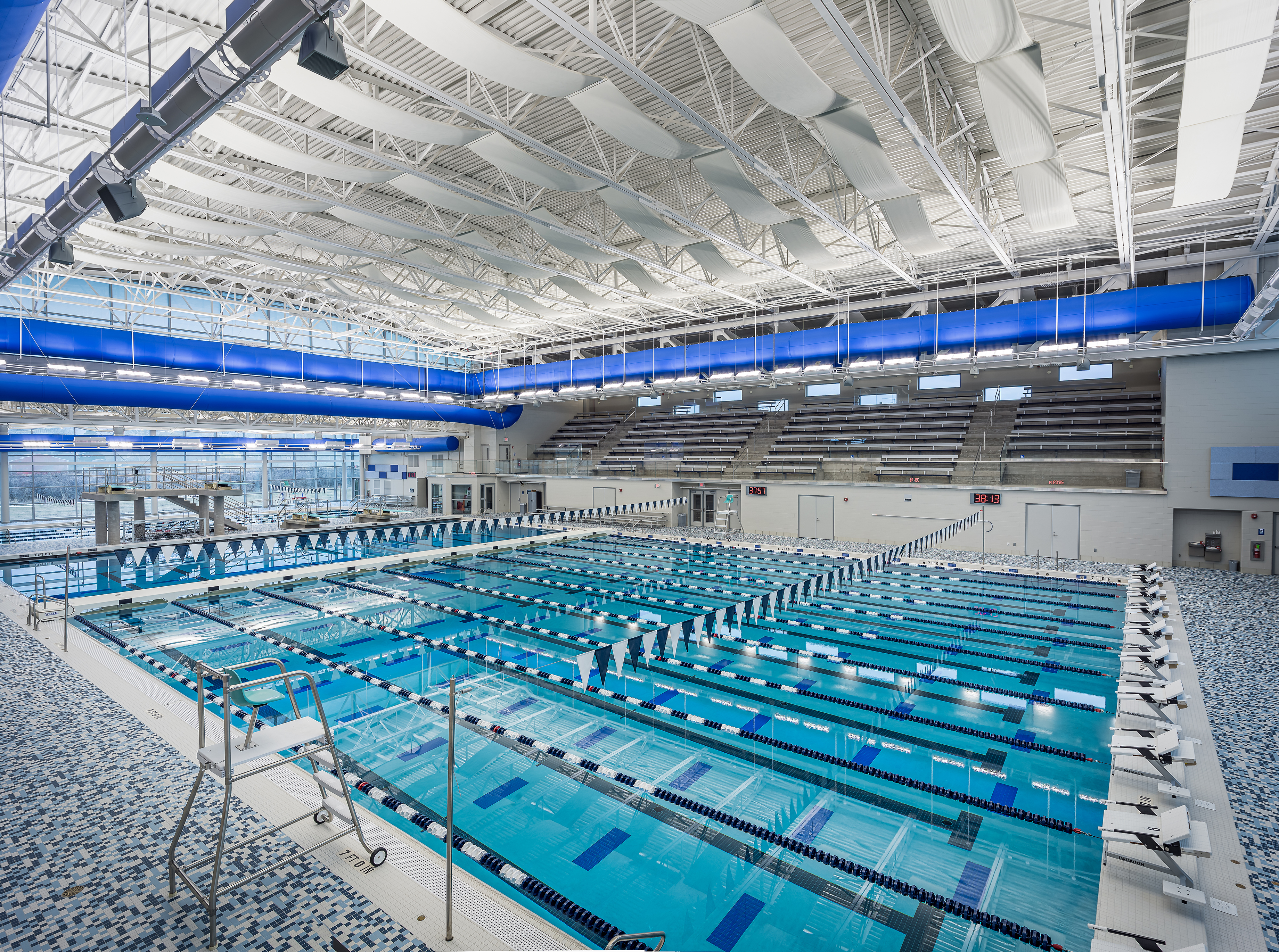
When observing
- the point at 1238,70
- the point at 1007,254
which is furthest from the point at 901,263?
the point at 1238,70

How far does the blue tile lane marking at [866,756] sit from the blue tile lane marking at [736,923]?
73.3 inches

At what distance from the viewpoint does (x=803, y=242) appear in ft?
30.5

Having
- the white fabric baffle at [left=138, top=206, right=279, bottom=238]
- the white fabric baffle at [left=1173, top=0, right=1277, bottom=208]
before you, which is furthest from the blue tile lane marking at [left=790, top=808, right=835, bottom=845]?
the white fabric baffle at [left=138, top=206, right=279, bottom=238]

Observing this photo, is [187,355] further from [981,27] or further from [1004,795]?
[1004,795]

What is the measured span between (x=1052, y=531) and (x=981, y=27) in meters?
11.8

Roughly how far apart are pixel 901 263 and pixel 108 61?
527 inches

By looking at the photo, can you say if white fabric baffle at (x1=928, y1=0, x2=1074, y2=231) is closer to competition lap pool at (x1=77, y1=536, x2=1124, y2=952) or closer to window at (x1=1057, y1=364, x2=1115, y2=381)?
competition lap pool at (x1=77, y1=536, x2=1124, y2=952)

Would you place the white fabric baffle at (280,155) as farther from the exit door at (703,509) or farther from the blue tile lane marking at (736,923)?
the exit door at (703,509)

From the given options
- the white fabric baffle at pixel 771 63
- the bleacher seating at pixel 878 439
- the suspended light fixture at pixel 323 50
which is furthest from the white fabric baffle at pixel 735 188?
the bleacher seating at pixel 878 439

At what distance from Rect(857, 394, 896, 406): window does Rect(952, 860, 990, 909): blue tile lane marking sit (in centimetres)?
1732

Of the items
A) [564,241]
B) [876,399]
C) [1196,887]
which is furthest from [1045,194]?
[876,399]

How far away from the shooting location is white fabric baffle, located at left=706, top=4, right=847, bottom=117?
4.69m

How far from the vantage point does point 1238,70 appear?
16.3 ft

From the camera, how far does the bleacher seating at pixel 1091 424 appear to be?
13.8m
